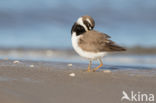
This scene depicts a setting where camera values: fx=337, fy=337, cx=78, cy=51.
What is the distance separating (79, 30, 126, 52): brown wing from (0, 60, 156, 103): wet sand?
0.53m

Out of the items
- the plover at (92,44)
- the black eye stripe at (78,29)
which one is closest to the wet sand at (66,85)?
the plover at (92,44)

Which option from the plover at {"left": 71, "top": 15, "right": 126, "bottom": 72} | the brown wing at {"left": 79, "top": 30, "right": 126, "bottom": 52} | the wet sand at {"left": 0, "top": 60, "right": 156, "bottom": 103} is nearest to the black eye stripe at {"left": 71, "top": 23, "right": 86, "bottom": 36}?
the plover at {"left": 71, "top": 15, "right": 126, "bottom": 72}

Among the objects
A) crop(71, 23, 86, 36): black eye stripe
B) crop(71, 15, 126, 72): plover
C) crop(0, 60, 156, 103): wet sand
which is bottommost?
crop(0, 60, 156, 103): wet sand

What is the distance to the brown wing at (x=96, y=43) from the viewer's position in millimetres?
7195

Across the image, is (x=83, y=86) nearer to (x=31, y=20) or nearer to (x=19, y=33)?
(x=19, y=33)

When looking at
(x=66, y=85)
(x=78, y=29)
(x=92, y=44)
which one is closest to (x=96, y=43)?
(x=92, y=44)

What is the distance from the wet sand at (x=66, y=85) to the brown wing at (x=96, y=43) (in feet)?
1.75

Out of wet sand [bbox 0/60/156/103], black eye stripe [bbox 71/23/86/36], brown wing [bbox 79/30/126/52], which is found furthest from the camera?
black eye stripe [bbox 71/23/86/36]

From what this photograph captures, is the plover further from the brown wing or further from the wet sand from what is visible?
the wet sand

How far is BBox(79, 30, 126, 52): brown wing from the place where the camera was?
7.20m

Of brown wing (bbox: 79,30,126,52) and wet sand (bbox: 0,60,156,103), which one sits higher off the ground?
brown wing (bbox: 79,30,126,52)

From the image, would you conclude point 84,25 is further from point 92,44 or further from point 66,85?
point 66,85

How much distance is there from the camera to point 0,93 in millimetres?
4984

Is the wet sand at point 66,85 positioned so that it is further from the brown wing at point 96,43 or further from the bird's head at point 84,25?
the bird's head at point 84,25
